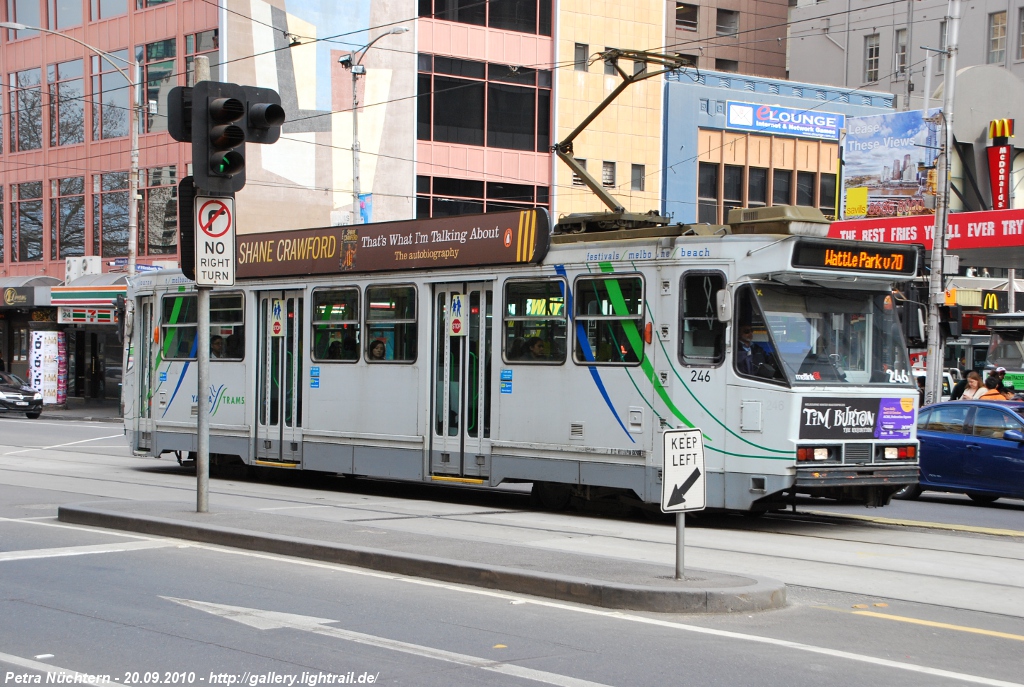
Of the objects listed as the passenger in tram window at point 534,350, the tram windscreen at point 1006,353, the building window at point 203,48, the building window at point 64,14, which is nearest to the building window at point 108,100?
the building window at point 64,14

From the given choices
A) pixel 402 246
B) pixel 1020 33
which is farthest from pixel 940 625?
pixel 1020 33

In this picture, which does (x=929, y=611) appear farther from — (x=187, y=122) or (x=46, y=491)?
(x=46, y=491)

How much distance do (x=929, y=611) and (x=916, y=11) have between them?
61.0 meters

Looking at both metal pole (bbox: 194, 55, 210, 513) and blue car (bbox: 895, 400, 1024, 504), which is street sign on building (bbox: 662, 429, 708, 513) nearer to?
metal pole (bbox: 194, 55, 210, 513)

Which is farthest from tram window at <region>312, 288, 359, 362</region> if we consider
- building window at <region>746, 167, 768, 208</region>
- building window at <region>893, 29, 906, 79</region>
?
building window at <region>893, 29, 906, 79</region>

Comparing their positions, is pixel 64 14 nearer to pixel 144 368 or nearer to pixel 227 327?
pixel 144 368

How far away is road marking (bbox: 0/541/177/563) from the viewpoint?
10.4 meters

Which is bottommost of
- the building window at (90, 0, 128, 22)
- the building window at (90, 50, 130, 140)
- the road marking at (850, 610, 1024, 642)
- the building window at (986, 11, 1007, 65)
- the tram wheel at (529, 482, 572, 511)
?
the tram wheel at (529, 482, 572, 511)

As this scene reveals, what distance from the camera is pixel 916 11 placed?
2507 inches

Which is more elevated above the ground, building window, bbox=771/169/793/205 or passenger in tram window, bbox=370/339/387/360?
building window, bbox=771/169/793/205

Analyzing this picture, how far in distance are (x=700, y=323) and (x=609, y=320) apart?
1189 millimetres

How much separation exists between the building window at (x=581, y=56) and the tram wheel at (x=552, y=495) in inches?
1426

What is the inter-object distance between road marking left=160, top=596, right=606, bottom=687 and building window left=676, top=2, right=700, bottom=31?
7356cm

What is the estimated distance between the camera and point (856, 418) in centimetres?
1297
